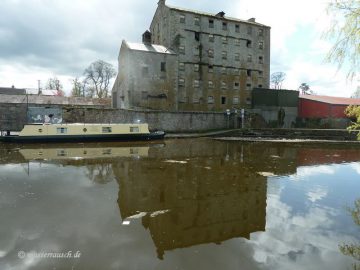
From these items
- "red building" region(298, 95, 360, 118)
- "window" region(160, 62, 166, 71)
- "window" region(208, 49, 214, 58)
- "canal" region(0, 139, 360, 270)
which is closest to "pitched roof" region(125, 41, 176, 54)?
"window" region(160, 62, 166, 71)

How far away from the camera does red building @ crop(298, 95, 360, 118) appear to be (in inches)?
1423

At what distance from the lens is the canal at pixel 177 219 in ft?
14.2

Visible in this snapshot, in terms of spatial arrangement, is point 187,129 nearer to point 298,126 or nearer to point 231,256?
point 298,126

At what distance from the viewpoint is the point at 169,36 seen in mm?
35375

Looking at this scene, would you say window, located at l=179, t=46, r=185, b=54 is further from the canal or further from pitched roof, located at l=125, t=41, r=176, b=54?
the canal

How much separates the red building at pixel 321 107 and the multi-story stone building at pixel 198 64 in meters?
6.53

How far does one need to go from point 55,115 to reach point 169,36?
18193mm

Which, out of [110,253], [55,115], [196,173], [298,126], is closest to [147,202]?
[110,253]

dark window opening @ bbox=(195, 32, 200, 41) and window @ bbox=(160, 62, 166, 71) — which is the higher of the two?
dark window opening @ bbox=(195, 32, 200, 41)

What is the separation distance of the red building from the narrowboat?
2663cm

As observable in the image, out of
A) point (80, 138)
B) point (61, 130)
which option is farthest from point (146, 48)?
point (61, 130)

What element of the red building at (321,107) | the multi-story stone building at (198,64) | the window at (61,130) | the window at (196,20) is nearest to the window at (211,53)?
the multi-story stone building at (198,64)

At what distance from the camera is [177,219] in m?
5.90

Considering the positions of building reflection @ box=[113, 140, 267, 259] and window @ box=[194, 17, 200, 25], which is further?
window @ box=[194, 17, 200, 25]
